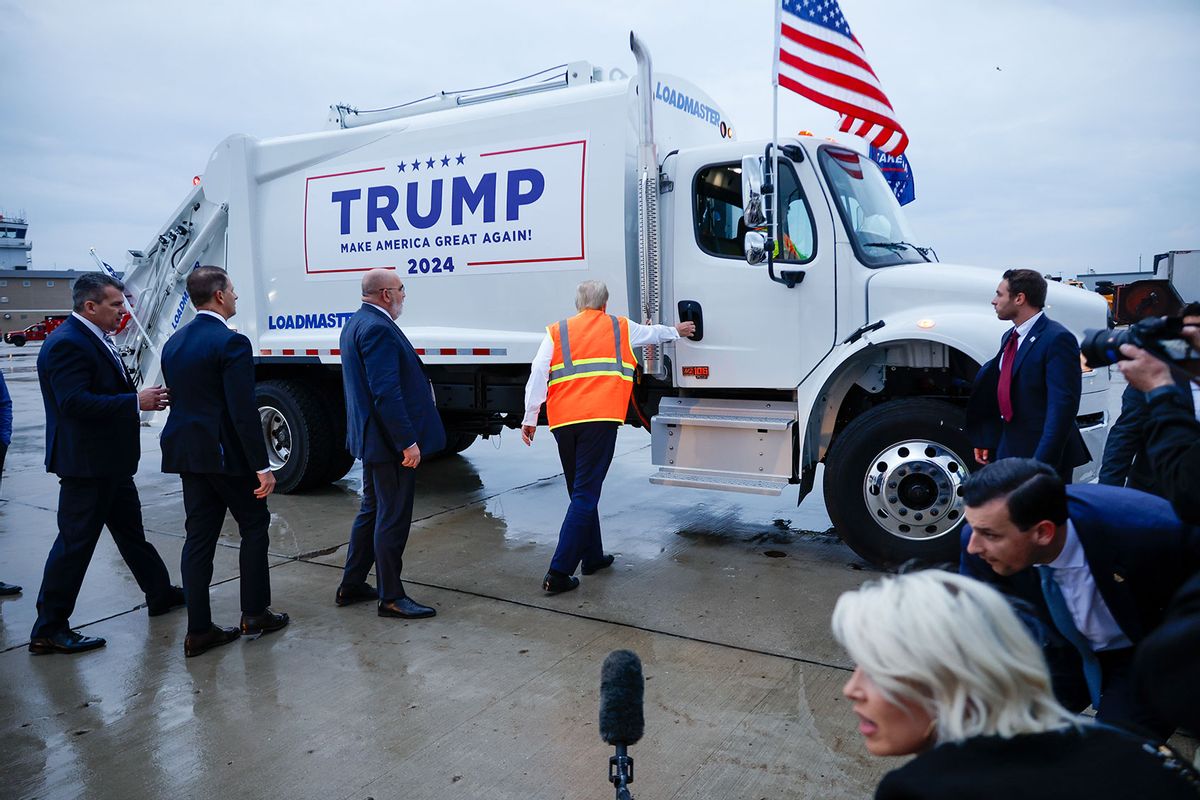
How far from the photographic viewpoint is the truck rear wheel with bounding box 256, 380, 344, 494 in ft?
24.1

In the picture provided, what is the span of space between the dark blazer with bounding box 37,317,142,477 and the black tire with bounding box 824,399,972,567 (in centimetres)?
378

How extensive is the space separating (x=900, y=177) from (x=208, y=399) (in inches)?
209

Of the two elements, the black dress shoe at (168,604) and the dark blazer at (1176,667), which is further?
the black dress shoe at (168,604)

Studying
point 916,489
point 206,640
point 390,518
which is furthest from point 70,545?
point 916,489

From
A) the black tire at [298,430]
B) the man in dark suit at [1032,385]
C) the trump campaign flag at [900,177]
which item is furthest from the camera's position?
the black tire at [298,430]

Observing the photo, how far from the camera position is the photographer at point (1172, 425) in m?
1.76

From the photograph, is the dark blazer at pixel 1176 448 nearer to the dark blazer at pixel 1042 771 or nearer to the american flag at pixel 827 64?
the dark blazer at pixel 1042 771

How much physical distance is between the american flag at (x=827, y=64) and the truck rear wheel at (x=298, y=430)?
458 cm

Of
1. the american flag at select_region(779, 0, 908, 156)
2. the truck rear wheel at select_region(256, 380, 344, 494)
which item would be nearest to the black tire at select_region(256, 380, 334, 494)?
the truck rear wheel at select_region(256, 380, 344, 494)

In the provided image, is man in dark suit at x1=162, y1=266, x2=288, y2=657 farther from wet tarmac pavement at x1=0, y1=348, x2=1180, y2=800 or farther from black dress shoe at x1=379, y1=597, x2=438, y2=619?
A: black dress shoe at x1=379, y1=597, x2=438, y2=619

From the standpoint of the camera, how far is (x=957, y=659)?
1.25 metres

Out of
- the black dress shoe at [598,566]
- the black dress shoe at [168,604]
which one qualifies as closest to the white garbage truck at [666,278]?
the black dress shoe at [598,566]

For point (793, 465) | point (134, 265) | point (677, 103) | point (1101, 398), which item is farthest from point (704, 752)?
point (134, 265)

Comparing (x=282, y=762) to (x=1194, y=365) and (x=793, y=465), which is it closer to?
(x=1194, y=365)
